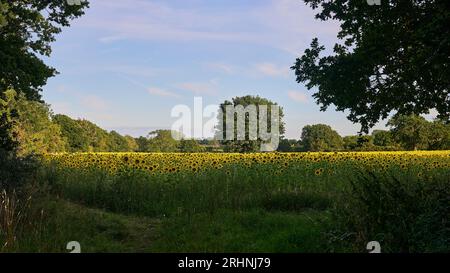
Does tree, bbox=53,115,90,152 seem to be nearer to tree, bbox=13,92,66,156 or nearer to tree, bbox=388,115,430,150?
tree, bbox=13,92,66,156

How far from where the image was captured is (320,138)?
98.7 meters

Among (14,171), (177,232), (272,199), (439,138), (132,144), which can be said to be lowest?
(177,232)

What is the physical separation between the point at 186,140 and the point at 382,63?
8069 centimetres

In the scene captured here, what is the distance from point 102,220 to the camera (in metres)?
9.02

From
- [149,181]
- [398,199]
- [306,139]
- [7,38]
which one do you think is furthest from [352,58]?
[306,139]

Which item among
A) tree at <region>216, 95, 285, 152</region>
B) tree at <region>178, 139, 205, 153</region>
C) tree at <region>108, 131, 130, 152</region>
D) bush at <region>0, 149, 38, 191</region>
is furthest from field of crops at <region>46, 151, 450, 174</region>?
tree at <region>108, 131, 130, 152</region>

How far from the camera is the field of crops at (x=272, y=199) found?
6574 millimetres

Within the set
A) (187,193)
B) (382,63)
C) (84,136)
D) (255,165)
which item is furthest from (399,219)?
(84,136)

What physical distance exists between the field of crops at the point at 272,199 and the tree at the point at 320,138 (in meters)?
79.4

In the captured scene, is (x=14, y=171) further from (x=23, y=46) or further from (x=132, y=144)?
(x=132, y=144)

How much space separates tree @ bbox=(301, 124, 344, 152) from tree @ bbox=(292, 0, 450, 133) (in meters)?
87.0

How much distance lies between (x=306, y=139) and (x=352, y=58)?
305 feet

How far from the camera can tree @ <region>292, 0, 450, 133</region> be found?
25.9 feet
